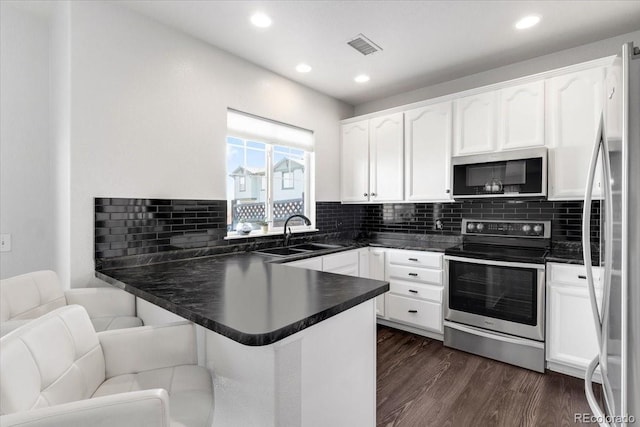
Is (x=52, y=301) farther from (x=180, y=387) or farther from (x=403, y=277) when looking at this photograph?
(x=403, y=277)

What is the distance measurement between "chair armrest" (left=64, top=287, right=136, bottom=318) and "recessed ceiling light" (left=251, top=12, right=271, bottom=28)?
1991 mm

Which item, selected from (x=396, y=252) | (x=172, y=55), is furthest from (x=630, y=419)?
(x=172, y=55)

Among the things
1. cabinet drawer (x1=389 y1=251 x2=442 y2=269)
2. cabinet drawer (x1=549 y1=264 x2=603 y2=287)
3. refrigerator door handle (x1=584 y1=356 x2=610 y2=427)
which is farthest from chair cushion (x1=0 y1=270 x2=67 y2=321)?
cabinet drawer (x1=549 y1=264 x2=603 y2=287)

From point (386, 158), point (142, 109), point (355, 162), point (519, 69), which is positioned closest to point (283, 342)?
point (142, 109)

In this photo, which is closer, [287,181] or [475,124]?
[475,124]

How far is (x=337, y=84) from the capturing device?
3.46 metres

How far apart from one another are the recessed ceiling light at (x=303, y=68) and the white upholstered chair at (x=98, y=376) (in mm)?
2495

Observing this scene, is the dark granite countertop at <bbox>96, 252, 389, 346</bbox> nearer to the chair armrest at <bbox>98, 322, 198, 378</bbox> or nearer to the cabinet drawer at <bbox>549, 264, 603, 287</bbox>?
the chair armrest at <bbox>98, 322, 198, 378</bbox>

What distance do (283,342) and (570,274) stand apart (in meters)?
2.33

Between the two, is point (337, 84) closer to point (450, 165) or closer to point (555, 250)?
point (450, 165)

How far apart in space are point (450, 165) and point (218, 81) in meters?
2.26

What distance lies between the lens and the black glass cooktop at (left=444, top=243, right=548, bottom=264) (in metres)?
2.47

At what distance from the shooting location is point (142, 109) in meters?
2.21

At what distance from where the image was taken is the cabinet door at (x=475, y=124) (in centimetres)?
286
